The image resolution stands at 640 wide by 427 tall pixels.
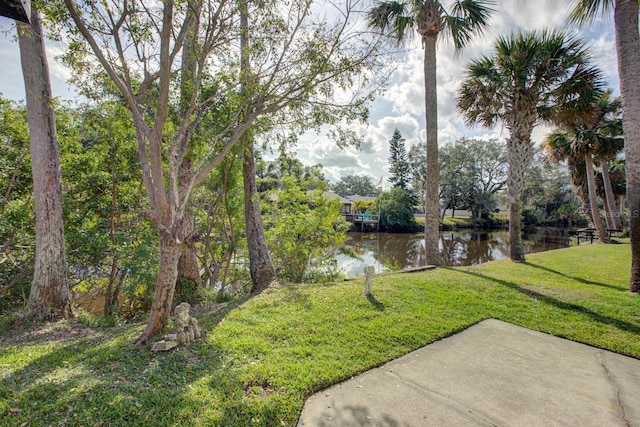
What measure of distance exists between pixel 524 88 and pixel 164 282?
10.4 meters

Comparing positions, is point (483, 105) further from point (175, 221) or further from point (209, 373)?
point (209, 373)

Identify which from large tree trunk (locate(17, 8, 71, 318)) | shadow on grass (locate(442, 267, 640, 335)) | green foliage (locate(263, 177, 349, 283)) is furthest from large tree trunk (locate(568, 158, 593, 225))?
large tree trunk (locate(17, 8, 71, 318))

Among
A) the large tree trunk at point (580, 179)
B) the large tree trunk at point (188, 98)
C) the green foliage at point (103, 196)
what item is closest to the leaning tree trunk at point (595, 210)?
the large tree trunk at point (580, 179)

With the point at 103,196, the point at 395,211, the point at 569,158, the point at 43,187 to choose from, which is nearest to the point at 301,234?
the point at 103,196

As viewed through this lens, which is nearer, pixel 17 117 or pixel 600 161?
pixel 17 117

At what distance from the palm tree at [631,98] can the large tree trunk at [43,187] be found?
33.0 ft

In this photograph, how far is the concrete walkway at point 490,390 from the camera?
2.39 m

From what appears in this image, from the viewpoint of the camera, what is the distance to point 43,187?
4.70 m

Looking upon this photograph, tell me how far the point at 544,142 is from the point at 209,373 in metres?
21.2

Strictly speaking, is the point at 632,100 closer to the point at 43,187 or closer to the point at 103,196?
the point at 43,187

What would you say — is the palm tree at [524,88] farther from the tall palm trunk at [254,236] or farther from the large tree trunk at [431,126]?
the tall palm trunk at [254,236]

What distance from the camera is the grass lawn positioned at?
2.38m

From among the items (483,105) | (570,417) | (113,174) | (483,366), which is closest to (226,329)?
(483,366)

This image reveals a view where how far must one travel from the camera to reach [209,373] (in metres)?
2.91
